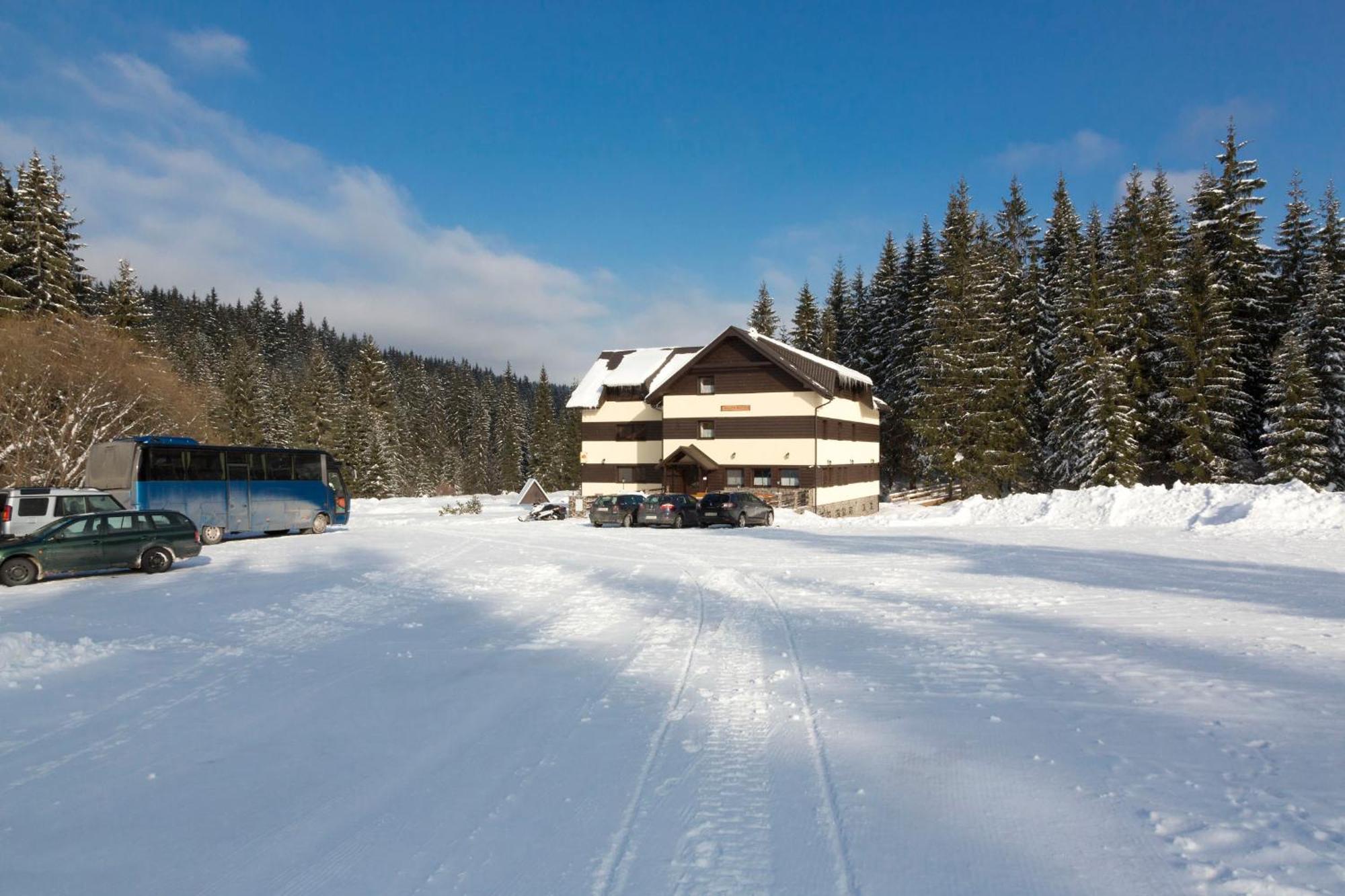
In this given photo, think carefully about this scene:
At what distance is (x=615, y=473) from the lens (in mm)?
47344

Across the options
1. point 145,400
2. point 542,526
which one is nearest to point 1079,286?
point 542,526

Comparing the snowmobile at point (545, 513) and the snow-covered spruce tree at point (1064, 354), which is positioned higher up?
the snow-covered spruce tree at point (1064, 354)

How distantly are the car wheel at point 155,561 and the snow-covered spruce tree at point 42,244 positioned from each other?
28.1 m

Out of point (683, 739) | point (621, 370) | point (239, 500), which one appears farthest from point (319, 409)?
point (683, 739)

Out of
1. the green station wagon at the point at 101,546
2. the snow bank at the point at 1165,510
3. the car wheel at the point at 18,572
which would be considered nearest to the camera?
the car wheel at the point at 18,572

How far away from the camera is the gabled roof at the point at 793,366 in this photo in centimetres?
4028

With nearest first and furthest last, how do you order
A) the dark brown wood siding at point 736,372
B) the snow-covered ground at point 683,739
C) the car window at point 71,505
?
the snow-covered ground at point 683,739 → the car window at point 71,505 → the dark brown wood siding at point 736,372

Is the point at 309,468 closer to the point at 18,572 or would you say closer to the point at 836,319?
the point at 18,572

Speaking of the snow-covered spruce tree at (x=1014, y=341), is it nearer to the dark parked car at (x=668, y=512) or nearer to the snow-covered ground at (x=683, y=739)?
the dark parked car at (x=668, y=512)

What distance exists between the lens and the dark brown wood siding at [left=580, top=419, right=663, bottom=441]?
46.9 metres

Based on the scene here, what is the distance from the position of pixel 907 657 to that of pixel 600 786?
4.57m

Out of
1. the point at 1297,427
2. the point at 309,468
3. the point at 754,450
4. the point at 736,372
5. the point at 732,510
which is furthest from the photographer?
the point at 736,372

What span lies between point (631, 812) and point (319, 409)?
6452cm

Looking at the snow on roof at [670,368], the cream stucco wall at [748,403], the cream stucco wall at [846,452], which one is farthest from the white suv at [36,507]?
the cream stucco wall at [846,452]
